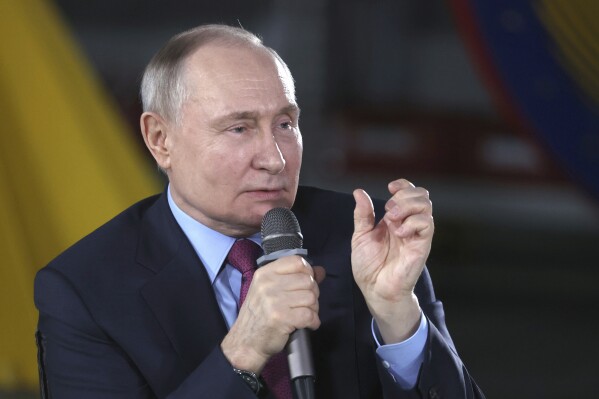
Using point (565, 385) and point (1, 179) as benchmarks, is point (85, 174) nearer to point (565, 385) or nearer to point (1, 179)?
point (1, 179)

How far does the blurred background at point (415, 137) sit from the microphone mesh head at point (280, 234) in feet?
5.68

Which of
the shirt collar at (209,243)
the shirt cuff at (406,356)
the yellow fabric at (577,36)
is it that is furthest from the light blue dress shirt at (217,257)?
the yellow fabric at (577,36)

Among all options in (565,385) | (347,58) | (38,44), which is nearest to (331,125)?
(347,58)

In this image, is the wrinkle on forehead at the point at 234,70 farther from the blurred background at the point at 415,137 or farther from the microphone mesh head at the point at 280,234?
the blurred background at the point at 415,137

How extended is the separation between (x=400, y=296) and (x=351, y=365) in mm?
180

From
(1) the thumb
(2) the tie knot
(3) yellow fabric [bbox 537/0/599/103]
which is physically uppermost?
(3) yellow fabric [bbox 537/0/599/103]

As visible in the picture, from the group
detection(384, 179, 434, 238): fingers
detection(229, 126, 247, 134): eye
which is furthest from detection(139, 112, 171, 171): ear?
detection(384, 179, 434, 238): fingers

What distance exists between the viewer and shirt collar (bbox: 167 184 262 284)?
1.44 metres

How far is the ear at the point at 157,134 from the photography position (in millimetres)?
1436

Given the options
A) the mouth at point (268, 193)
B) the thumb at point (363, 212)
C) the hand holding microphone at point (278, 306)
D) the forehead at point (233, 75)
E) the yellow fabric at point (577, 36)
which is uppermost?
the yellow fabric at point (577, 36)

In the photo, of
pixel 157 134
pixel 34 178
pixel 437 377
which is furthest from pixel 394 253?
pixel 34 178

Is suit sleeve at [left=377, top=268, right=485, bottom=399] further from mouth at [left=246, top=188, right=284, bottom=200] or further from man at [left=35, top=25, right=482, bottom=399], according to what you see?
mouth at [left=246, top=188, right=284, bottom=200]

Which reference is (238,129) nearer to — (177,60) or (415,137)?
(177,60)

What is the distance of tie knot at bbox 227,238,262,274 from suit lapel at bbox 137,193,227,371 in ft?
0.15
